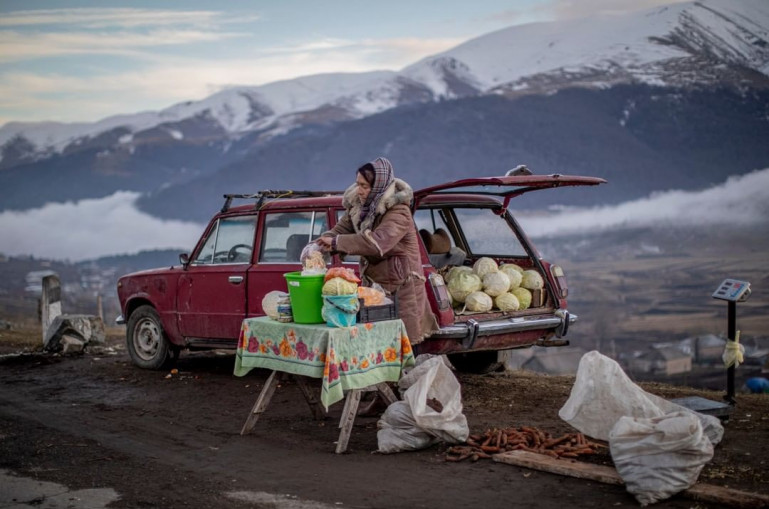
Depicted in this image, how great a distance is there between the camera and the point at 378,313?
695 centimetres

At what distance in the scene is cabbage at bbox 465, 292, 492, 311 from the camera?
882cm

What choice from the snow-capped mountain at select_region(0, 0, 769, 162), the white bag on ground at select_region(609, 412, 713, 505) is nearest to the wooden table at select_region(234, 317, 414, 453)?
the white bag on ground at select_region(609, 412, 713, 505)

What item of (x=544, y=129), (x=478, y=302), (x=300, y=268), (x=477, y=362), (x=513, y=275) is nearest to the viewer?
(x=478, y=302)

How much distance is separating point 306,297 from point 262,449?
1.32 meters

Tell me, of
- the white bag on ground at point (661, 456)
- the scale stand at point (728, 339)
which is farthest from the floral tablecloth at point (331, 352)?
the scale stand at point (728, 339)

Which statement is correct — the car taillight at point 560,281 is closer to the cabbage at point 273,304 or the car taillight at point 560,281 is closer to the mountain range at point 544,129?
the cabbage at point 273,304

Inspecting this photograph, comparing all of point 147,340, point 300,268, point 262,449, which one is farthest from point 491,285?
point 147,340

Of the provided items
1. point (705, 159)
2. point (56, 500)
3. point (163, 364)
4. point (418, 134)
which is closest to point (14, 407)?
point (163, 364)

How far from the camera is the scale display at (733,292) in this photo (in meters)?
7.68

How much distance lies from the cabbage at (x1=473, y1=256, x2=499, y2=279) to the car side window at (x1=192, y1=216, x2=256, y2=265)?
246 centimetres

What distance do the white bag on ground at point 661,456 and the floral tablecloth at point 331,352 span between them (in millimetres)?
2002

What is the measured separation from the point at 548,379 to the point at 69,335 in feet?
24.1

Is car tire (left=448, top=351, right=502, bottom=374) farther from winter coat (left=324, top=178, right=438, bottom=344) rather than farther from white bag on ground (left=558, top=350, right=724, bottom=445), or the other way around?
white bag on ground (left=558, top=350, right=724, bottom=445)

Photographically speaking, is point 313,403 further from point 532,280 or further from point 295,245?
point 532,280
